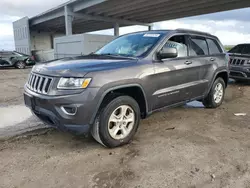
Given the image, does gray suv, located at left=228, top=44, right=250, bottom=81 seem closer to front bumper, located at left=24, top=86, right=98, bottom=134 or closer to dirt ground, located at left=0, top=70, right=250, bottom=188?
dirt ground, located at left=0, top=70, right=250, bottom=188

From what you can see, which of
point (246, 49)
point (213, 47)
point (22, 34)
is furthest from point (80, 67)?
point (22, 34)

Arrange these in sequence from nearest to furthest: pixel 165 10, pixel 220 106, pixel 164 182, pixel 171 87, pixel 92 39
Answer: pixel 164 182 < pixel 171 87 < pixel 220 106 < pixel 92 39 < pixel 165 10

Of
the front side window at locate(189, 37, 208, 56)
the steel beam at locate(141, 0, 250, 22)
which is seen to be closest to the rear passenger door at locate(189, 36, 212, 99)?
the front side window at locate(189, 37, 208, 56)

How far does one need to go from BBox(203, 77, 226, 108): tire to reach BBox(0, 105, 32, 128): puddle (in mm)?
4138

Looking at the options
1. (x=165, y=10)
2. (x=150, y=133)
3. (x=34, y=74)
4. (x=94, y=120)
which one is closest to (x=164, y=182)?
(x=94, y=120)

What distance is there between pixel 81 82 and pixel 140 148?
4.48 ft

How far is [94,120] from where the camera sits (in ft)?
10.2

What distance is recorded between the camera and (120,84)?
3.20m

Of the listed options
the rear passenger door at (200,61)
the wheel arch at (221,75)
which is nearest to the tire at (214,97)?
the wheel arch at (221,75)

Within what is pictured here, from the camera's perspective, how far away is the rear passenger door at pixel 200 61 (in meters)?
4.60

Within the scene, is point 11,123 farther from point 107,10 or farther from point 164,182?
point 107,10

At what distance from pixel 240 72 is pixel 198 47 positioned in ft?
15.4

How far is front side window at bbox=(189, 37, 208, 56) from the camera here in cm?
465

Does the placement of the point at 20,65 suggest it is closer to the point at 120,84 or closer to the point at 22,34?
the point at 120,84
